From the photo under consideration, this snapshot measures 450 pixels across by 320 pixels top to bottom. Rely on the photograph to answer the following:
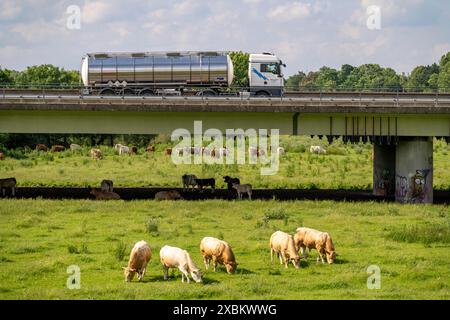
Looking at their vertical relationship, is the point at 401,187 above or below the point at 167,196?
above

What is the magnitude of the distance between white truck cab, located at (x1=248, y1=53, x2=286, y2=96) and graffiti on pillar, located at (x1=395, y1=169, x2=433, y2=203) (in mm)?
11687

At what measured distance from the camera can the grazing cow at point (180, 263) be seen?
24.1 meters

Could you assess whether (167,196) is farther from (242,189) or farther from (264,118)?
(264,118)

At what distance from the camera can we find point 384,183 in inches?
1987

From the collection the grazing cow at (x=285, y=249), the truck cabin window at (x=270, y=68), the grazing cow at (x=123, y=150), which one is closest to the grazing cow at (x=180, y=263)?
the grazing cow at (x=285, y=249)

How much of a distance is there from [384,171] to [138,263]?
2915cm

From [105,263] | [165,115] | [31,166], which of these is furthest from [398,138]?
[31,166]

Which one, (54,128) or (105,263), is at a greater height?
(54,128)

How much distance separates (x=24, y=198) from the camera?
45.6m

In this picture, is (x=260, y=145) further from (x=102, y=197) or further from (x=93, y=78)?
(x=102, y=197)

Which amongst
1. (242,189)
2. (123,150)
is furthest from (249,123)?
(123,150)

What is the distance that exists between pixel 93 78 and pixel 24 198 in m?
11.5
